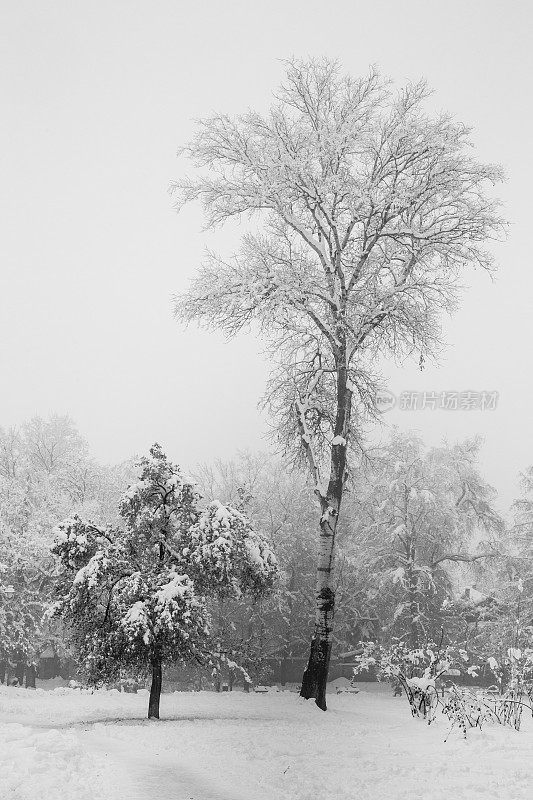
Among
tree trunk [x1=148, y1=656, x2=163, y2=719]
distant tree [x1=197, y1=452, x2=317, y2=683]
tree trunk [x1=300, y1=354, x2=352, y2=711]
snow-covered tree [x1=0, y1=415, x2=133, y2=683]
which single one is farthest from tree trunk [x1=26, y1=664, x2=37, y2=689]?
tree trunk [x1=300, y1=354, x2=352, y2=711]

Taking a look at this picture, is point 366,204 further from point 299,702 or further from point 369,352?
point 299,702

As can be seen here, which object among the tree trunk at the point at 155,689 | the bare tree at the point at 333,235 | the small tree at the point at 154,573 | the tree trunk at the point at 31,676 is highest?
the bare tree at the point at 333,235

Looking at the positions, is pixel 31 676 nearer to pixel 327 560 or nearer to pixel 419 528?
pixel 419 528

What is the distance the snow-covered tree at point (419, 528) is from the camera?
27016 mm

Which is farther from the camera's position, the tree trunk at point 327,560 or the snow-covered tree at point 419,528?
the snow-covered tree at point 419,528

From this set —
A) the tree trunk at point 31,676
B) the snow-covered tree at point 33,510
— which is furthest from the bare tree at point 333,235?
the tree trunk at point 31,676

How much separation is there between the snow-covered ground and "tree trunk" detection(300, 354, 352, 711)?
1760 mm

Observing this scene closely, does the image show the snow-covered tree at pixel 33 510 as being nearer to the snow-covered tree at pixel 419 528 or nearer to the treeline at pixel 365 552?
the treeline at pixel 365 552

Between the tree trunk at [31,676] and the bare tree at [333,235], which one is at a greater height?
the bare tree at [333,235]

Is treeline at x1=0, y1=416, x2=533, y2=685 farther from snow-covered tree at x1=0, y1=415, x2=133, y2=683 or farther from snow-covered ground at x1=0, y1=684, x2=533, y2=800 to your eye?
snow-covered ground at x1=0, y1=684, x2=533, y2=800

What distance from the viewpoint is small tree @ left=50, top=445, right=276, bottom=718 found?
10344 mm

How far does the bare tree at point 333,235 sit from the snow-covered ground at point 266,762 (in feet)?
12.3

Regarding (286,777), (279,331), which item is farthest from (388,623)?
(286,777)

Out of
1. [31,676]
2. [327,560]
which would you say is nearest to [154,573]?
[327,560]
